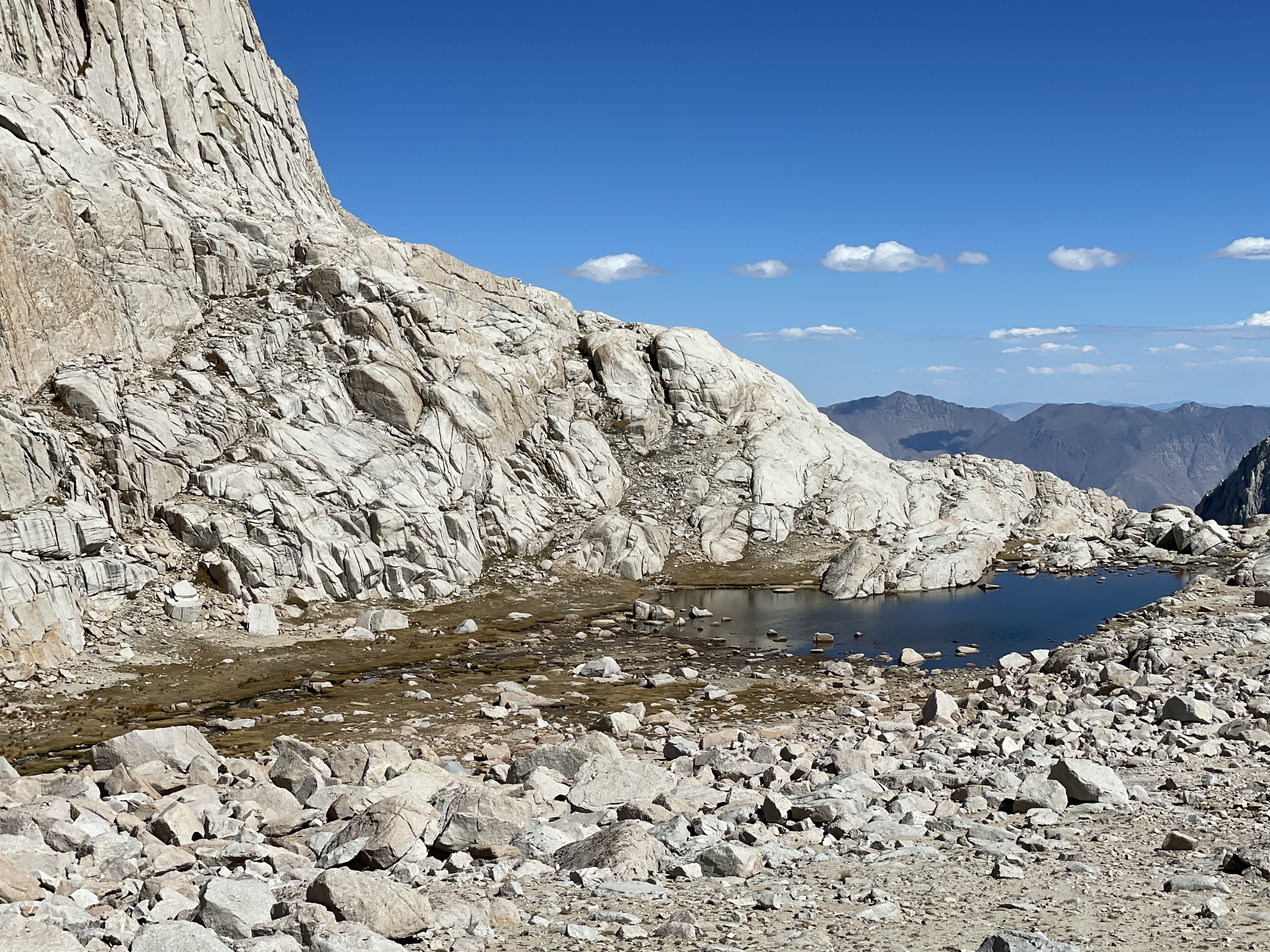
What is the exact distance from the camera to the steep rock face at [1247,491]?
170 meters

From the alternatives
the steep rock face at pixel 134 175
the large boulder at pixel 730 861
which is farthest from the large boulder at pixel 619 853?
the steep rock face at pixel 134 175

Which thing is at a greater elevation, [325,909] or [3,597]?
Answer: [3,597]

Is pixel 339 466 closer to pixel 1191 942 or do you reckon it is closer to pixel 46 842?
pixel 46 842

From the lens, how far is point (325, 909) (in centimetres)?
1195

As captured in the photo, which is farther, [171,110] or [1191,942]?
[171,110]

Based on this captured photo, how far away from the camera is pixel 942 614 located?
61906mm

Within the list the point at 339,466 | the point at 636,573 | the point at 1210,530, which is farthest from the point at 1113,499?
the point at 339,466

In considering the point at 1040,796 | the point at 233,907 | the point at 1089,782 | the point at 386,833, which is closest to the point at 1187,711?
the point at 1089,782

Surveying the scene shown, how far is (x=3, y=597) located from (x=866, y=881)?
1574 inches

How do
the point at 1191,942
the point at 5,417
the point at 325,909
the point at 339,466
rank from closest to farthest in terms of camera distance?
the point at 1191,942
the point at 325,909
the point at 5,417
the point at 339,466

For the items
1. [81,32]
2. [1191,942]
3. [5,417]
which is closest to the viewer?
[1191,942]

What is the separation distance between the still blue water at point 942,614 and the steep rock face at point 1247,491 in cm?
11497

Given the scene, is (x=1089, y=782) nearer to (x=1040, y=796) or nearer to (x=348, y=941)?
(x=1040, y=796)

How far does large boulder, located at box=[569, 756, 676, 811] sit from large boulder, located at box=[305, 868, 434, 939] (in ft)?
22.7
